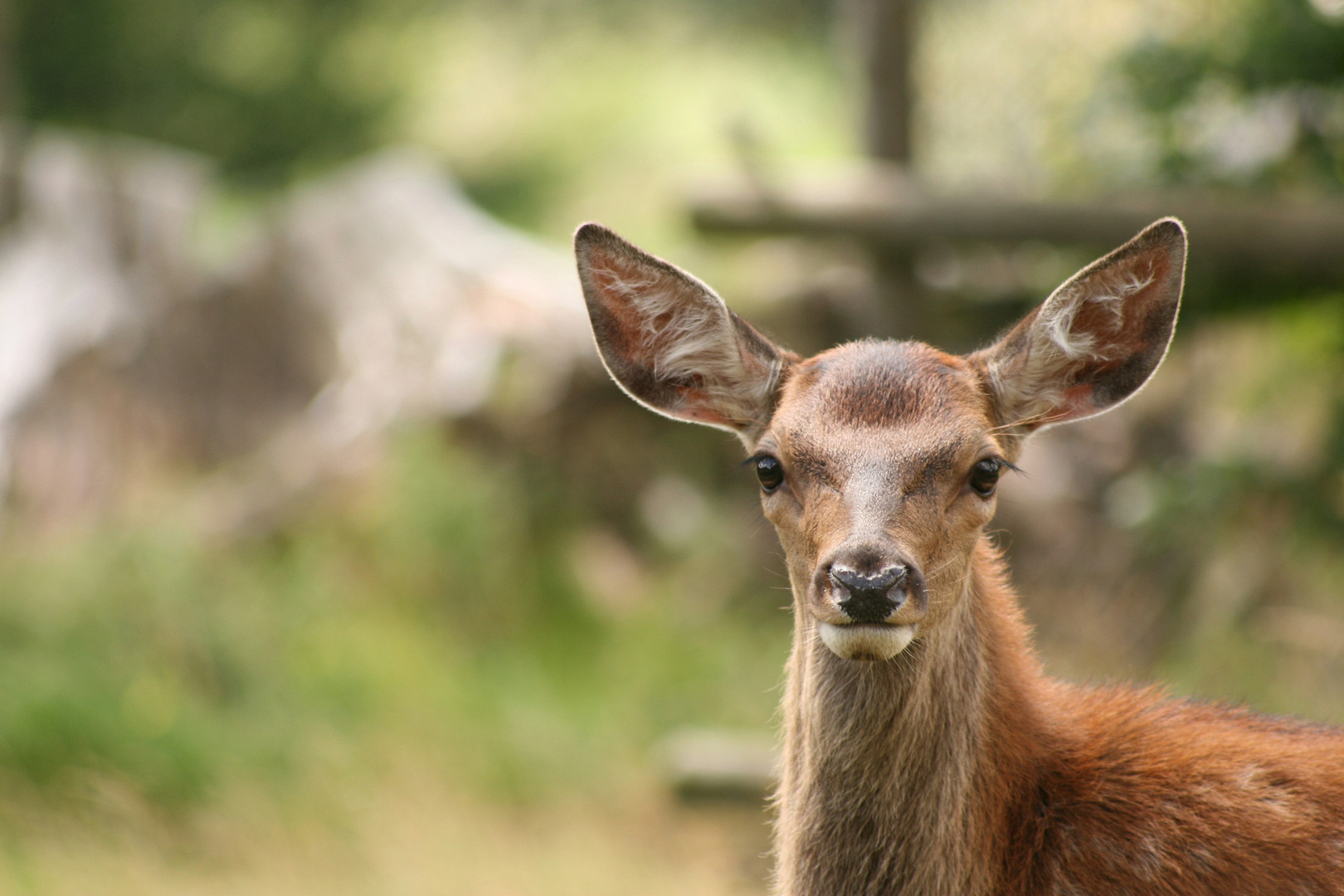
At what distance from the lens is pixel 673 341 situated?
3.18m

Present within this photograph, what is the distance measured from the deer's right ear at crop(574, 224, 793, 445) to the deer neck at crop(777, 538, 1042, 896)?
24.2 inches

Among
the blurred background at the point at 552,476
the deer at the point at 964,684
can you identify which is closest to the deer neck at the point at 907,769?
the deer at the point at 964,684

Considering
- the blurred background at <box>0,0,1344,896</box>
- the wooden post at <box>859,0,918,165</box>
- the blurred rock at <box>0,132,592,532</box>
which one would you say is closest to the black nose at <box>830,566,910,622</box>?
the blurred background at <box>0,0,1344,896</box>

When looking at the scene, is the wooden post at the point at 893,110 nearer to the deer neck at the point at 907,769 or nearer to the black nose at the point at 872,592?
the deer neck at the point at 907,769

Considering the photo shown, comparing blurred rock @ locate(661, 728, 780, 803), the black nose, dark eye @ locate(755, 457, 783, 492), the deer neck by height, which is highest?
blurred rock @ locate(661, 728, 780, 803)

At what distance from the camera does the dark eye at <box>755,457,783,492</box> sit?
284cm

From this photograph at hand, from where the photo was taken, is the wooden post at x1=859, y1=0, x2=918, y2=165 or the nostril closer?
the nostril

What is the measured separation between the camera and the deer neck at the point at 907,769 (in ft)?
9.00

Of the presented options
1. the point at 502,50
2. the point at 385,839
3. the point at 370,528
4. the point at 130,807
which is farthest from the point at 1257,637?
the point at 502,50

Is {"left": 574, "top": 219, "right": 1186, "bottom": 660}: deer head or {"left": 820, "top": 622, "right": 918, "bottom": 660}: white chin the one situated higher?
{"left": 574, "top": 219, "right": 1186, "bottom": 660}: deer head

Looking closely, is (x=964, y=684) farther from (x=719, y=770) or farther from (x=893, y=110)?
(x=893, y=110)

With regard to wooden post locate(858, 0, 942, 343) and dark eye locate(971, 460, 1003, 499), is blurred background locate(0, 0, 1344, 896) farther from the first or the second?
dark eye locate(971, 460, 1003, 499)

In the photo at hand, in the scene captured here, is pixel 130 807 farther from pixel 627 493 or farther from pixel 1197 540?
pixel 1197 540

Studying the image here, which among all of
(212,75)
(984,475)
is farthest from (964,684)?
(212,75)
